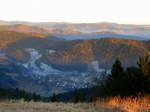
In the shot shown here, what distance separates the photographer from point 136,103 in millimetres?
12070

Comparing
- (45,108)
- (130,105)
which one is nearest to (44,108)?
(45,108)

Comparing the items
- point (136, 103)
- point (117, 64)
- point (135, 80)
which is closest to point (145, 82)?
point (135, 80)

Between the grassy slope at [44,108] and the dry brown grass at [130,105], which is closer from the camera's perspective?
the grassy slope at [44,108]

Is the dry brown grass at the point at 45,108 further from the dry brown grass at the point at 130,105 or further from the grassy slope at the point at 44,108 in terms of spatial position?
the dry brown grass at the point at 130,105

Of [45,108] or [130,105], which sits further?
[130,105]

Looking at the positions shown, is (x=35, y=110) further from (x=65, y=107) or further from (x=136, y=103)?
(x=136, y=103)

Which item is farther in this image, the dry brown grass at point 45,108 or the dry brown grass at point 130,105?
the dry brown grass at point 130,105

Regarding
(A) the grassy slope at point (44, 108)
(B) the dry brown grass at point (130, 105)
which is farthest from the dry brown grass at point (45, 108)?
(B) the dry brown grass at point (130, 105)

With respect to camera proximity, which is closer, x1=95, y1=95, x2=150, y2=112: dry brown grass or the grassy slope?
the grassy slope

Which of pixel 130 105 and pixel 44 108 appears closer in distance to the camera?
pixel 44 108

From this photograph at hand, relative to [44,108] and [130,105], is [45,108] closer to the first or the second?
[44,108]

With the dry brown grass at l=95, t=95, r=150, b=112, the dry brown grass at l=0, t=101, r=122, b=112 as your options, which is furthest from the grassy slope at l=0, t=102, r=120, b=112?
the dry brown grass at l=95, t=95, r=150, b=112

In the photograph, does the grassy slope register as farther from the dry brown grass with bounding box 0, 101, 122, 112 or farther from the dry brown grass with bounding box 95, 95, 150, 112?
the dry brown grass with bounding box 95, 95, 150, 112

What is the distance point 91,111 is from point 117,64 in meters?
20.9
